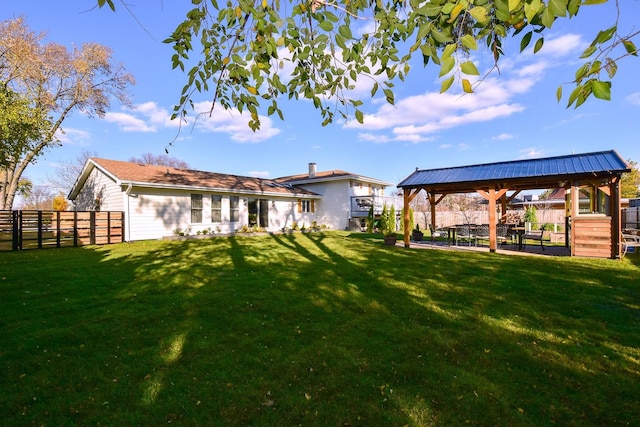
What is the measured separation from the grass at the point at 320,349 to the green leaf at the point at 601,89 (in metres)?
2.47

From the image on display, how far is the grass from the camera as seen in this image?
2557mm

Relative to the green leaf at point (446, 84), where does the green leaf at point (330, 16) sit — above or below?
above

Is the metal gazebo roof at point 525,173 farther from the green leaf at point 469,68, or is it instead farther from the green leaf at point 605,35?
the green leaf at point 469,68

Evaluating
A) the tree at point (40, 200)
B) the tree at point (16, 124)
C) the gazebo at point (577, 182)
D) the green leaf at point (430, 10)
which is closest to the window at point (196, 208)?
the tree at point (16, 124)

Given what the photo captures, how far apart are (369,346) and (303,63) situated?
3.23m

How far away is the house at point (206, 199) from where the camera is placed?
14.3 metres

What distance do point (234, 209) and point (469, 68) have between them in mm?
17949

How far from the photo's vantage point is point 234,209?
18188 millimetres

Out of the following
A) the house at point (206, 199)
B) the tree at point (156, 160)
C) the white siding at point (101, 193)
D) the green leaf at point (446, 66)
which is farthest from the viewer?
the tree at point (156, 160)

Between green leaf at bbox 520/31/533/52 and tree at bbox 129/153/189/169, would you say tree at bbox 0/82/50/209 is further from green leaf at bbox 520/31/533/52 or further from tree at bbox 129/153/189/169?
tree at bbox 129/153/189/169

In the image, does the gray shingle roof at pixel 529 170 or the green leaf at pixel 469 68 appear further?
the gray shingle roof at pixel 529 170

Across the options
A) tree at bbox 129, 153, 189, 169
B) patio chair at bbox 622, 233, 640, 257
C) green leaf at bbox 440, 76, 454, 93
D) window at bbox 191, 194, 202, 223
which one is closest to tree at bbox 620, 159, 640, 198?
patio chair at bbox 622, 233, 640, 257

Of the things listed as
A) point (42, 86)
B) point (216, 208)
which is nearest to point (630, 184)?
point (216, 208)

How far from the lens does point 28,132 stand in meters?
13.6
